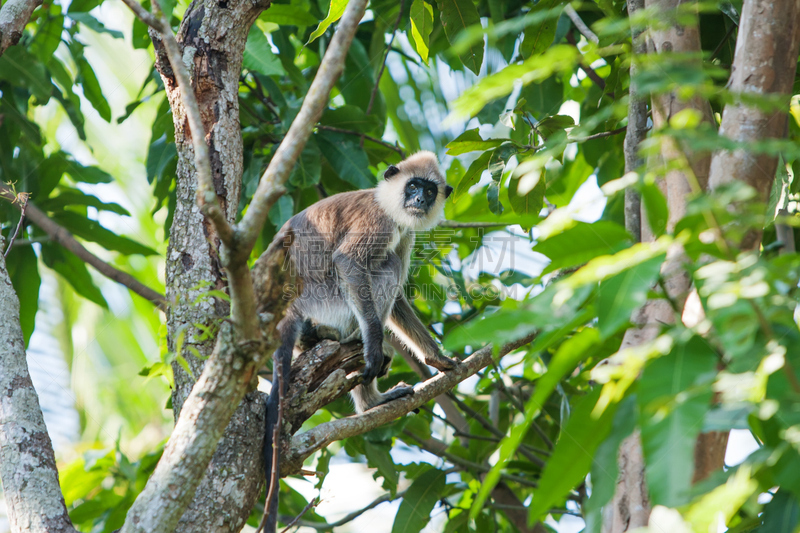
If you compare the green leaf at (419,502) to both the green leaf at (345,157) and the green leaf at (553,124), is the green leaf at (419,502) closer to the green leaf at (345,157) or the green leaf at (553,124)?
the green leaf at (345,157)

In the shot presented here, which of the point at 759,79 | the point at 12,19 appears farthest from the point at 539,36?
the point at 12,19

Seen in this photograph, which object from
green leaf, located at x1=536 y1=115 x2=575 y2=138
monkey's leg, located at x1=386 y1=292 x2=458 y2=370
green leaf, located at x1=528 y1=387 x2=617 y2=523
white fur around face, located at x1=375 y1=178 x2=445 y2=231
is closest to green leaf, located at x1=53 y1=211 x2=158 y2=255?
white fur around face, located at x1=375 y1=178 x2=445 y2=231

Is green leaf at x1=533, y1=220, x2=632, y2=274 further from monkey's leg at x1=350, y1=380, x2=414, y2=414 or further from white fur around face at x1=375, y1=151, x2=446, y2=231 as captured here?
white fur around face at x1=375, y1=151, x2=446, y2=231

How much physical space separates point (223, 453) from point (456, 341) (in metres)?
1.83

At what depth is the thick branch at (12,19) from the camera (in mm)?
2871

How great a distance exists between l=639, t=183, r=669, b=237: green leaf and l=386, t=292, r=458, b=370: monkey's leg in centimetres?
298

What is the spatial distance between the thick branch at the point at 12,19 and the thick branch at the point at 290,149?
73.3 inches

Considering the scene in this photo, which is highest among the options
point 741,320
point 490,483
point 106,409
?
point 741,320

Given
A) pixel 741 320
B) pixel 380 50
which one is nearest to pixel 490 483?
pixel 741 320

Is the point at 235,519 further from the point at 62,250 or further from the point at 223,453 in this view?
the point at 62,250

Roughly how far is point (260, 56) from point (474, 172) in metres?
1.53

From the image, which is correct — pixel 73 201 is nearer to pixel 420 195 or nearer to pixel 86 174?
pixel 86 174

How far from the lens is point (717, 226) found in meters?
1.11

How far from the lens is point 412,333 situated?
446cm
